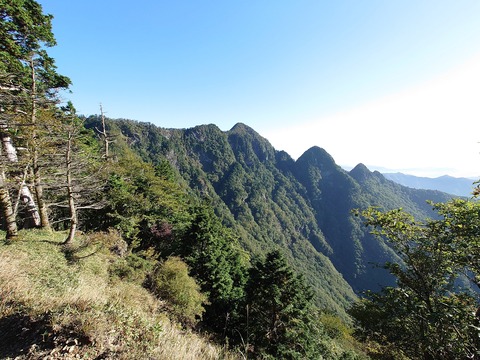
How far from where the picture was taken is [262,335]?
18.7 meters

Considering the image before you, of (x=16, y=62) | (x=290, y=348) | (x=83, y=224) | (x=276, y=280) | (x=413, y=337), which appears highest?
(x=16, y=62)

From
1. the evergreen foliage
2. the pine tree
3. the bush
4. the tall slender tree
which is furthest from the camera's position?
the pine tree

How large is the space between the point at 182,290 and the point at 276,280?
25.9ft

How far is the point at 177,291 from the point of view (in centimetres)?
1619

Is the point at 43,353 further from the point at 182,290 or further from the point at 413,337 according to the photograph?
the point at 182,290

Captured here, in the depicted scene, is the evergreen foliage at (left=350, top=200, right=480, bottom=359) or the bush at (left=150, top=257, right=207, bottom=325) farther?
the bush at (left=150, top=257, right=207, bottom=325)

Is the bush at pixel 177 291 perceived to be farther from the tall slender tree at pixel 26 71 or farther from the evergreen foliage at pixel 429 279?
the evergreen foliage at pixel 429 279

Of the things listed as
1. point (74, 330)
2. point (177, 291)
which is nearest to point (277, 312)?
point (177, 291)

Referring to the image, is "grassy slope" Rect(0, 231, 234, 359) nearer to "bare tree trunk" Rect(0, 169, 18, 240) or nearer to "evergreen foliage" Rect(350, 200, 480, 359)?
"evergreen foliage" Rect(350, 200, 480, 359)

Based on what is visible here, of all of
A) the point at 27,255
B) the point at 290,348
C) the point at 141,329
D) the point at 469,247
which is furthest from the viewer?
the point at 290,348

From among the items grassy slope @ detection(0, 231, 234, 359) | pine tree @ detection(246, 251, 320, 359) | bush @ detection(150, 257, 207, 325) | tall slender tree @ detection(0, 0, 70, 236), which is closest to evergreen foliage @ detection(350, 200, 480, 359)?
grassy slope @ detection(0, 231, 234, 359)

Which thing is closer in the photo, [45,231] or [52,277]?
[52,277]

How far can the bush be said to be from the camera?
15758 millimetres

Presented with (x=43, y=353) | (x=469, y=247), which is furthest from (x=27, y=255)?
(x=469, y=247)
